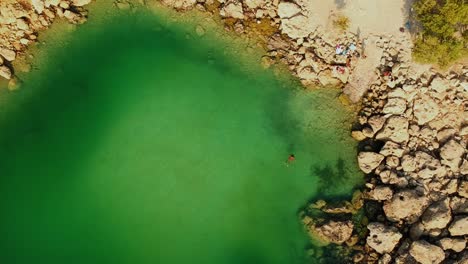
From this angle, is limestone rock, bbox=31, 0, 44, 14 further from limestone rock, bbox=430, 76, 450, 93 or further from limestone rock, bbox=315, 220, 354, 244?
limestone rock, bbox=430, 76, 450, 93

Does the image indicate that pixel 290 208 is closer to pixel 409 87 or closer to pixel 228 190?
pixel 228 190

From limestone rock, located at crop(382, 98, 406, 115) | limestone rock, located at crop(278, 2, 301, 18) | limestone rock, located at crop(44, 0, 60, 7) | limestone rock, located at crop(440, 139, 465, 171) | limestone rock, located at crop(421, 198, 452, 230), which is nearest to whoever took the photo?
limestone rock, located at crop(421, 198, 452, 230)

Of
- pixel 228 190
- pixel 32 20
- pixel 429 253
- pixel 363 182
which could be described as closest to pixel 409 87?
pixel 363 182

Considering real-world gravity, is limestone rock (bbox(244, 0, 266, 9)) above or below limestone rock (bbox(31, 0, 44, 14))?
above

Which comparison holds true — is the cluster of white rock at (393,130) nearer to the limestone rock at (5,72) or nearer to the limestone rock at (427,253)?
the limestone rock at (427,253)

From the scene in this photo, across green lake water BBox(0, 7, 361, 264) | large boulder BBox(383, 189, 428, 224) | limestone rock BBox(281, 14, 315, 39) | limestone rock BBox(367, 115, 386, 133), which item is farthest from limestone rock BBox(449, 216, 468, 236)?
limestone rock BBox(281, 14, 315, 39)

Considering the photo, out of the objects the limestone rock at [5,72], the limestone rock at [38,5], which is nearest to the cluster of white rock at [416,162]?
the limestone rock at [38,5]

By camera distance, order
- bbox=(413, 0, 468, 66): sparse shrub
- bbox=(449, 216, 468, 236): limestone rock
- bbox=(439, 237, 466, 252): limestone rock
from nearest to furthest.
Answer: bbox=(439, 237, 466, 252): limestone rock
bbox=(449, 216, 468, 236): limestone rock
bbox=(413, 0, 468, 66): sparse shrub

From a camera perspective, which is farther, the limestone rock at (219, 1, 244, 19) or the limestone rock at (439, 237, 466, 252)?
the limestone rock at (219, 1, 244, 19)
